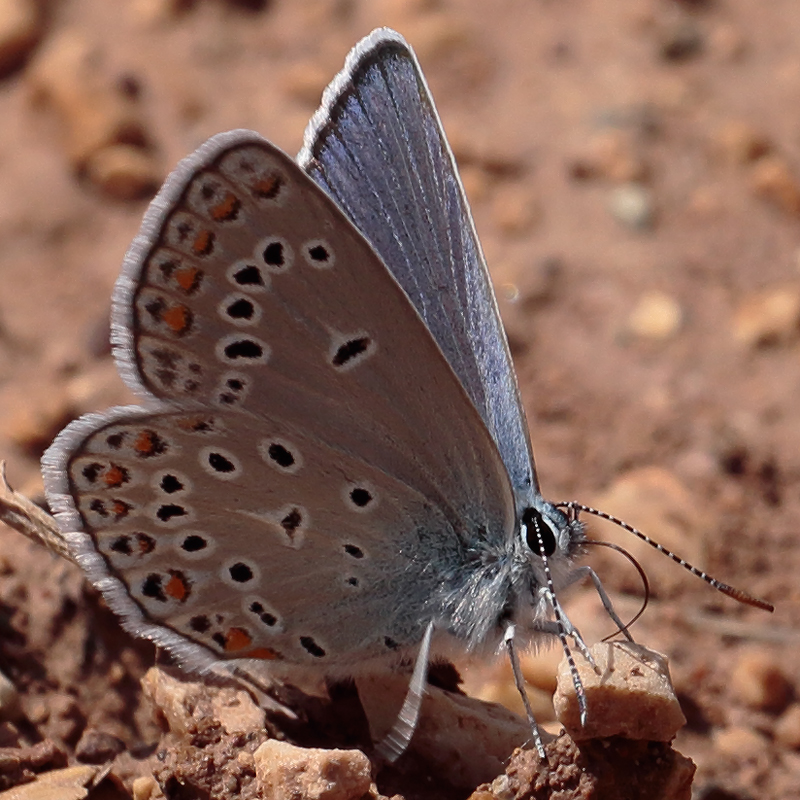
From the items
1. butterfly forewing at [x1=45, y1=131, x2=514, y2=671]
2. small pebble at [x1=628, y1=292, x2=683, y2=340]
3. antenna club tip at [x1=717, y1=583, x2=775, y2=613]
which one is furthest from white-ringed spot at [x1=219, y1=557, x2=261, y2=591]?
small pebble at [x1=628, y1=292, x2=683, y2=340]

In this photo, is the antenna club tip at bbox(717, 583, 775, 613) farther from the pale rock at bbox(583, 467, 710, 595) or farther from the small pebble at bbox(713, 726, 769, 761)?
the pale rock at bbox(583, 467, 710, 595)

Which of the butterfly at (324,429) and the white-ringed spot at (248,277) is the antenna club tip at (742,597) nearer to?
the butterfly at (324,429)

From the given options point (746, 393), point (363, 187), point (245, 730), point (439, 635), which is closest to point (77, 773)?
point (245, 730)

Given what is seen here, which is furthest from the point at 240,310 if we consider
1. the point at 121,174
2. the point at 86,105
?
the point at 86,105

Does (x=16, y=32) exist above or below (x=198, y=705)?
above

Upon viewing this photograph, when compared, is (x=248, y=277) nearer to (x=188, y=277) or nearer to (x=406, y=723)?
(x=188, y=277)

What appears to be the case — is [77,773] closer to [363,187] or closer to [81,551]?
[81,551]
